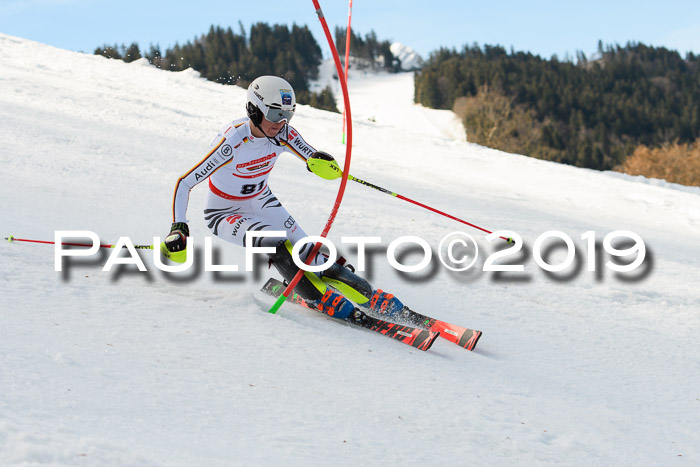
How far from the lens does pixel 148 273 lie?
175 inches

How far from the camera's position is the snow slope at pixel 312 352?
2.26 metres

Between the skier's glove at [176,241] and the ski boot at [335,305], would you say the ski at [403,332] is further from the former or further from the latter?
the skier's glove at [176,241]

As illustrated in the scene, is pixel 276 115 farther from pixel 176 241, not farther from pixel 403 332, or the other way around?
pixel 403 332

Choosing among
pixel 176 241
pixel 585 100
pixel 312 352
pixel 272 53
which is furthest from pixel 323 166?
pixel 272 53

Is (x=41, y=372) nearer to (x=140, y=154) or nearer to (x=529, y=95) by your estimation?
(x=140, y=154)

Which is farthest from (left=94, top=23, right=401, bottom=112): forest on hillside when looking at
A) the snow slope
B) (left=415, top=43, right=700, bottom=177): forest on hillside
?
the snow slope

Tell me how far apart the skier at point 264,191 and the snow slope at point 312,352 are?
10.4 inches

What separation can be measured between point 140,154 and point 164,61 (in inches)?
510

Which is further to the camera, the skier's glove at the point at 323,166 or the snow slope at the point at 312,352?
the skier's glove at the point at 323,166

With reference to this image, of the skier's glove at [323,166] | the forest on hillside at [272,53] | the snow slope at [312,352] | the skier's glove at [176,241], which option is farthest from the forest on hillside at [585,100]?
the skier's glove at [176,241]

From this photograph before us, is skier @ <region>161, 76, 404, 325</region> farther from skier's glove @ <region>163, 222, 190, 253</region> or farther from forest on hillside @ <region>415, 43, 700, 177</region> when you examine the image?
forest on hillside @ <region>415, 43, 700, 177</region>

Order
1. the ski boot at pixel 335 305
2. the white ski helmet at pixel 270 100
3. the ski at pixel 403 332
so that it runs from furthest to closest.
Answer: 1. the ski boot at pixel 335 305
2. the white ski helmet at pixel 270 100
3. the ski at pixel 403 332

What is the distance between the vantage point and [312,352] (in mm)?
3281

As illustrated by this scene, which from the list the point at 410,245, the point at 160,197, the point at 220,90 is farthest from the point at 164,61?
the point at 410,245
